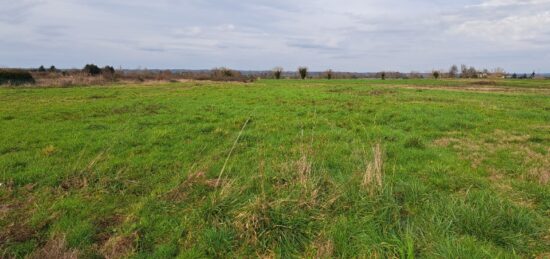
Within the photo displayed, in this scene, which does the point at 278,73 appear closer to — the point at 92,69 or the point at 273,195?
the point at 92,69

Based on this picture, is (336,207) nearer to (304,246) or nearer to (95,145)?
(304,246)

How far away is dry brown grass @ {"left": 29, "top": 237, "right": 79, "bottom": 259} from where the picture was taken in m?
3.63

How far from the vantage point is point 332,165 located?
6340 millimetres

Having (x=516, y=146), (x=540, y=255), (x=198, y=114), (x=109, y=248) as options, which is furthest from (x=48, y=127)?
(x=516, y=146)

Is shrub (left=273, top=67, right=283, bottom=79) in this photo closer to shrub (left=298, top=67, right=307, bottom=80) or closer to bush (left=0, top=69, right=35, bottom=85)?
shrub (left=298, top=67, right=307, bottom=80)

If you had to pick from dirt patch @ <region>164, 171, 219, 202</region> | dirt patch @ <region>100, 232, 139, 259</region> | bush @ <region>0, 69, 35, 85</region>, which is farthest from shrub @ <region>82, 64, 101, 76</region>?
dirt patch @ <region>100, 232, 139, 259</region>

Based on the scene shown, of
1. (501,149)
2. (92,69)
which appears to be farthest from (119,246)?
(92,69)

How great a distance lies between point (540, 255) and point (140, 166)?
5.78 m

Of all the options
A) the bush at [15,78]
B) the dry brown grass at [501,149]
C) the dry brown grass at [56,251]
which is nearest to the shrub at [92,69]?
the bush at [15,78]

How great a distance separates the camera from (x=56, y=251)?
3678 mm

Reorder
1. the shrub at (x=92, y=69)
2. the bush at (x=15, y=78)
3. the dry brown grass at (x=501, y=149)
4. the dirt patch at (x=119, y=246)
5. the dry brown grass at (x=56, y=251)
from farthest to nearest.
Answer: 1. the shrub at (x=92, y=69)
2. the bush at (x=15, y=78)
3. the dry brown grass at (x=501, y=149)
4. the dirt patch at (x=119, y=246)
5. the dry brown grass at (x=56, y=251)

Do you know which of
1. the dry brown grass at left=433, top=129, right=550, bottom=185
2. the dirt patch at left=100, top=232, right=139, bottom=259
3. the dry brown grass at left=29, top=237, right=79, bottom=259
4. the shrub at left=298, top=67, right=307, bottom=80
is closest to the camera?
the dry brown grass at left=29, top=237, right=79, bottom=259

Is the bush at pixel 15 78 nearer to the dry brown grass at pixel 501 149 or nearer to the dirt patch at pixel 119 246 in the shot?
the dirt patch at pixel 119 246

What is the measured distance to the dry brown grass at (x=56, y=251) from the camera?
3627mm
